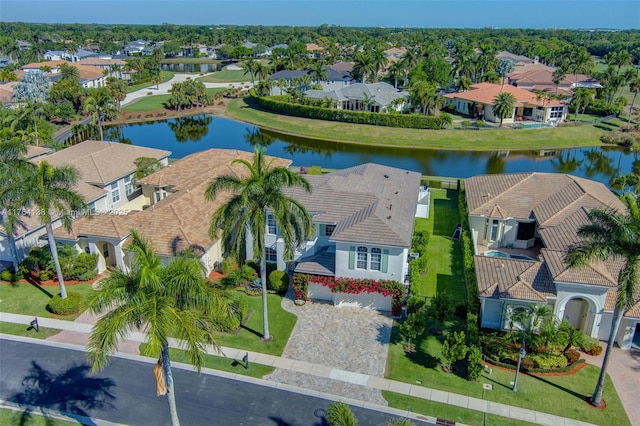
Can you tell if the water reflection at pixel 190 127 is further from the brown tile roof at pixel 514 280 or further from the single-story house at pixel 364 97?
the brown tile roof at pixel 514 280

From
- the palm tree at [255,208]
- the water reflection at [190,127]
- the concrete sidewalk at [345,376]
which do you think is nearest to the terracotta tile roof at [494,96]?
the water reflection at [190,127]

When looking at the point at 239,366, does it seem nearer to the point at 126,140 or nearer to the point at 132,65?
the point at 126,140

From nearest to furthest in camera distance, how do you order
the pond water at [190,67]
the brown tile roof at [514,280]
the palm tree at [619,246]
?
the palm tree at [619,246]
the brown tile roof at [514,280]
the pond water at [190,67]

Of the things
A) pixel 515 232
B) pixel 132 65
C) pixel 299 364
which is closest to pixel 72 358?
pixel 299 364

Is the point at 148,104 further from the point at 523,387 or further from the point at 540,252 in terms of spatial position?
the point at 523,387

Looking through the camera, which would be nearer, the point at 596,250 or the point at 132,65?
the point at 596,250

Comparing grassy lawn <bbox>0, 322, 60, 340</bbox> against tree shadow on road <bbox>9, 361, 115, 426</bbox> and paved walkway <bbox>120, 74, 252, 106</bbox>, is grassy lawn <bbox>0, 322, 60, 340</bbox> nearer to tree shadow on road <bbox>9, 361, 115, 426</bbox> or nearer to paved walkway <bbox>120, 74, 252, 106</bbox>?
tree shadow on road <bbox>9, 361, 115, 426</bbox>
